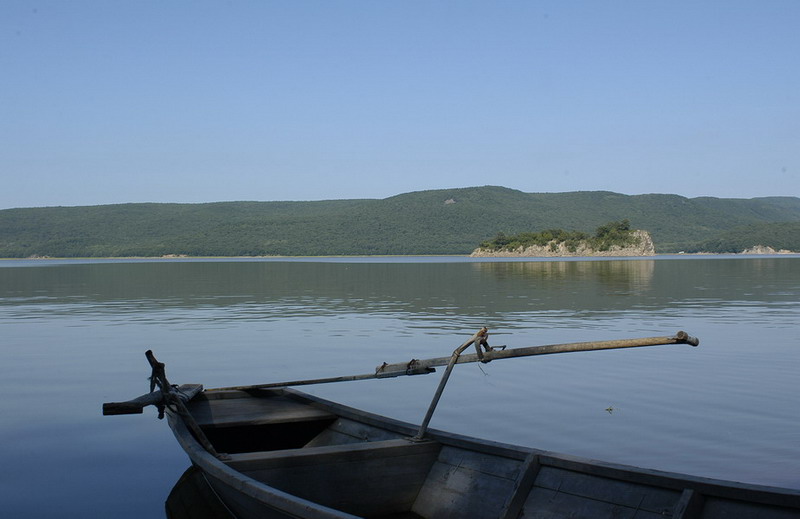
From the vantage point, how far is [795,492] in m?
5.48

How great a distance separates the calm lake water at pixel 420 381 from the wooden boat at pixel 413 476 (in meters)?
1.44

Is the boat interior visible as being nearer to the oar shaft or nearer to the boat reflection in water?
the boat reflection in water

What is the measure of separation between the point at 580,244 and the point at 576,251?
2.51 m

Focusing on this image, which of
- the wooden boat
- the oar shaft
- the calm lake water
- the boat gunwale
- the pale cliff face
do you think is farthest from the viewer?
the pale cliff face

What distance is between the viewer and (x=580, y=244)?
19062 cm

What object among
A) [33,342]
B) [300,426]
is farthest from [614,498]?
[33,342]

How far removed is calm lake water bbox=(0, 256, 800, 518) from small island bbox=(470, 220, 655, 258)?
157 metres

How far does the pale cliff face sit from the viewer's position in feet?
614

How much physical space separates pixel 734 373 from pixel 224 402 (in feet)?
34.3

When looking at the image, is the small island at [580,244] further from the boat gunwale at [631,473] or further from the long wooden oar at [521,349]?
the boat gunwale at [631,473]

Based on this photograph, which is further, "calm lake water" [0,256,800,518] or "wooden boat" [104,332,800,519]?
"calm lake water" [0,256,800,518]

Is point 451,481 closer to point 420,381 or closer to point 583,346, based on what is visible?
point 583,346

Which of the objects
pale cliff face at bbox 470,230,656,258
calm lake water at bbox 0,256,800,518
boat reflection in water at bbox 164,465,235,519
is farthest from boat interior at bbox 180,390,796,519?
pale cliff face at bbox 470,230,656,258

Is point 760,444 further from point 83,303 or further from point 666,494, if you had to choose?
point 83,303
